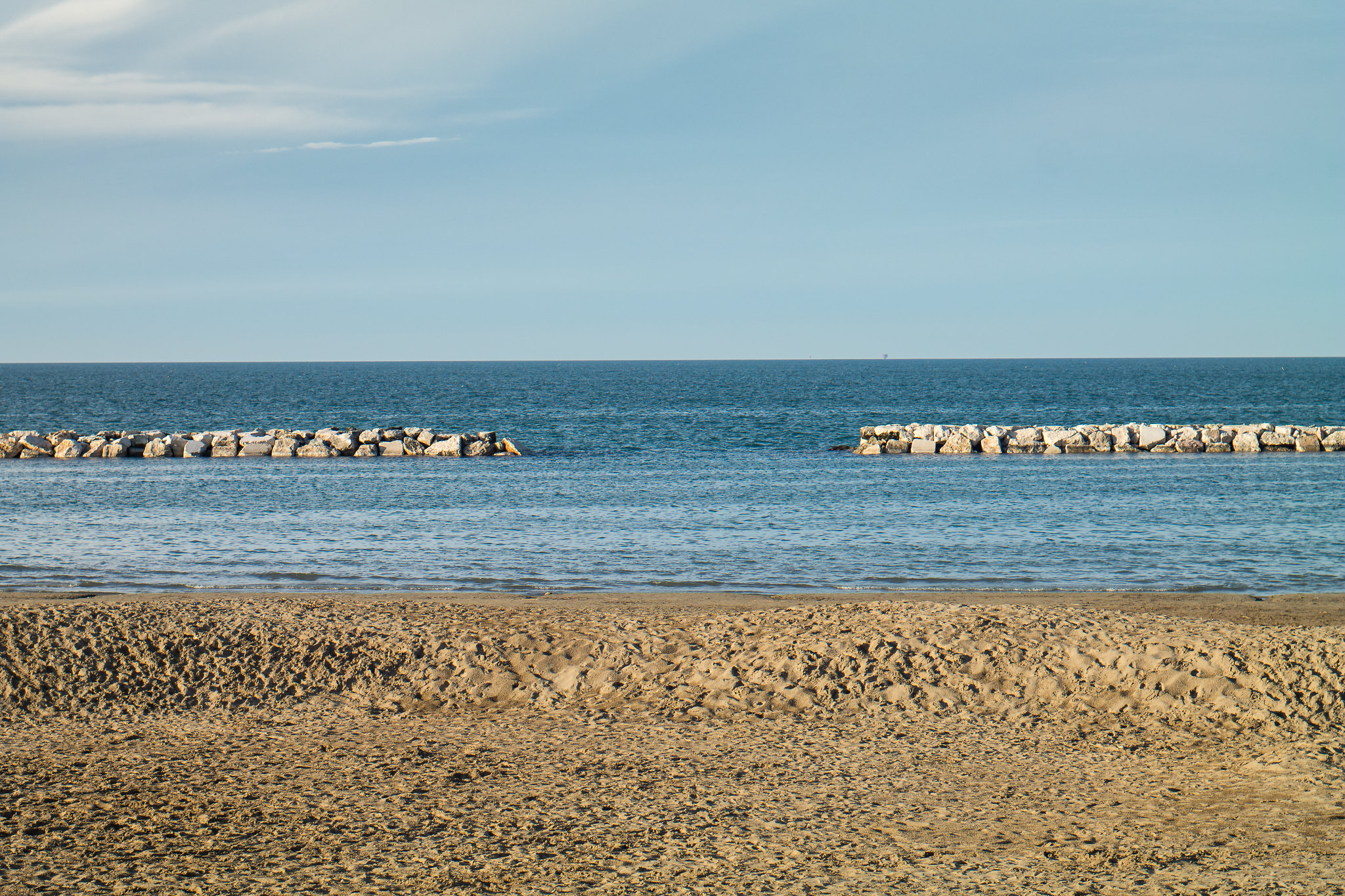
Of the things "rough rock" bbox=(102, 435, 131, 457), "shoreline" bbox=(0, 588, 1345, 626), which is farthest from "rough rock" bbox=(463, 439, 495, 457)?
"shoreline" bbox=(0, 588, 1345, 626)

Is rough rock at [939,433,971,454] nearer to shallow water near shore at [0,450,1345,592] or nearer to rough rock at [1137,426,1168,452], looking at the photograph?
shallow water near shore at [0,450,1345,592]

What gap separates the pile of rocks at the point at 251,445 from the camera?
3394 centimetres

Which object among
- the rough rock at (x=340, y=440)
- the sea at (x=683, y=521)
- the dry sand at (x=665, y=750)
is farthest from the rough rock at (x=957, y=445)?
the dry sand at (x=665, y=750)

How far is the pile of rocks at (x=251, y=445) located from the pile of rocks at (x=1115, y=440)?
1306 cm

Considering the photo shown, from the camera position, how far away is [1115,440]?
1345 inches

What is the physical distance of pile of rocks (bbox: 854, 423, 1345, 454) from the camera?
3369 centimetres

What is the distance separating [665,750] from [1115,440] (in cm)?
3052

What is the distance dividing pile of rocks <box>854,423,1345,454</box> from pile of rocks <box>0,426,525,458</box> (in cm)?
1306

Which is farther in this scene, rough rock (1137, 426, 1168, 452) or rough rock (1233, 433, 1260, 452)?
rough rock (1137, 426, 1168, 452)

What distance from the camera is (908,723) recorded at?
7.78 metres

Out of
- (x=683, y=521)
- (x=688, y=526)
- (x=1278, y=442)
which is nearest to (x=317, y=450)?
(x=683, y=521)

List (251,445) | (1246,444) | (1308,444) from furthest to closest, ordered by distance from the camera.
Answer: (251,445), (1246,444), (1308,444)

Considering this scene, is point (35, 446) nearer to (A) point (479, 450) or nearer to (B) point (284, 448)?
(B) point (284, 448)

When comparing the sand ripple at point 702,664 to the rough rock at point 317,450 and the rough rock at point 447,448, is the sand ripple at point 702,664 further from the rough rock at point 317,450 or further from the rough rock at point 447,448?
the rough rock at point 317,450
